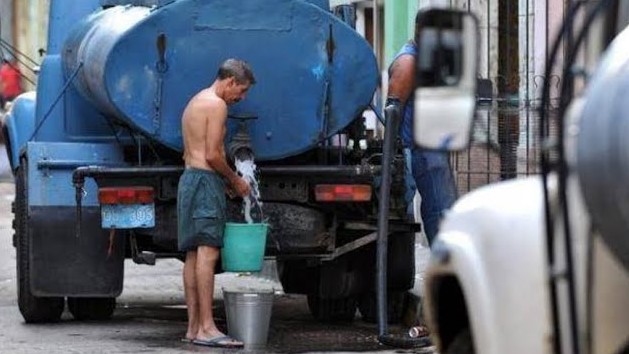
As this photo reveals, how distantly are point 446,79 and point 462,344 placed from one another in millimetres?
1242

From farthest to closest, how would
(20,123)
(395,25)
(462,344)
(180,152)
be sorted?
(395,25) → (20,123) → (180,152) → (462,344)

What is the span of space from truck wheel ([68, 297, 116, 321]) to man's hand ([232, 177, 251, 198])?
175 cm

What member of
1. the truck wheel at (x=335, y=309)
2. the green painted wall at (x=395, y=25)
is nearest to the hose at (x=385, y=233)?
the truck wheel at (x=335, y=309)

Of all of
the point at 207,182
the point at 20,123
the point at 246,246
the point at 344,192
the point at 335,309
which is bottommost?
the point at 335,309

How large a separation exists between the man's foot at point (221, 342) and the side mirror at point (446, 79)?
5.87 metres

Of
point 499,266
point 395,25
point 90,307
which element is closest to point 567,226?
point 499,266

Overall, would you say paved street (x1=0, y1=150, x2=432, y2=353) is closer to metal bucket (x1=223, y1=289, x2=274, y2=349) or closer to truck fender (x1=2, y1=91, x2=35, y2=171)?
metal bucket (x1=223, y1=289, x2=274, y2=349)

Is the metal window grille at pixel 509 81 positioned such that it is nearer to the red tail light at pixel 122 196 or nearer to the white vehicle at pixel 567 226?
the red tail light at pixel 122 196

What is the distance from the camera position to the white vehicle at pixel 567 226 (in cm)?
483

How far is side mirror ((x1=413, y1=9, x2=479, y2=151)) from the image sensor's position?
496 cm

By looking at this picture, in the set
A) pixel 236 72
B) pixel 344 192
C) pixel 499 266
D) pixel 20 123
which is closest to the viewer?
pixel 499 266

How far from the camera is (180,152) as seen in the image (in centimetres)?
1142

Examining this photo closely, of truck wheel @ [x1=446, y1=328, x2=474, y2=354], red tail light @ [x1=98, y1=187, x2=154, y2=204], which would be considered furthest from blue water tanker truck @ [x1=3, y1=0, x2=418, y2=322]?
truck wheel @ [x1=446, y1=328, x2=474, y2=354]

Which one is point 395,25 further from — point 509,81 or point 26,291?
point 26,291
